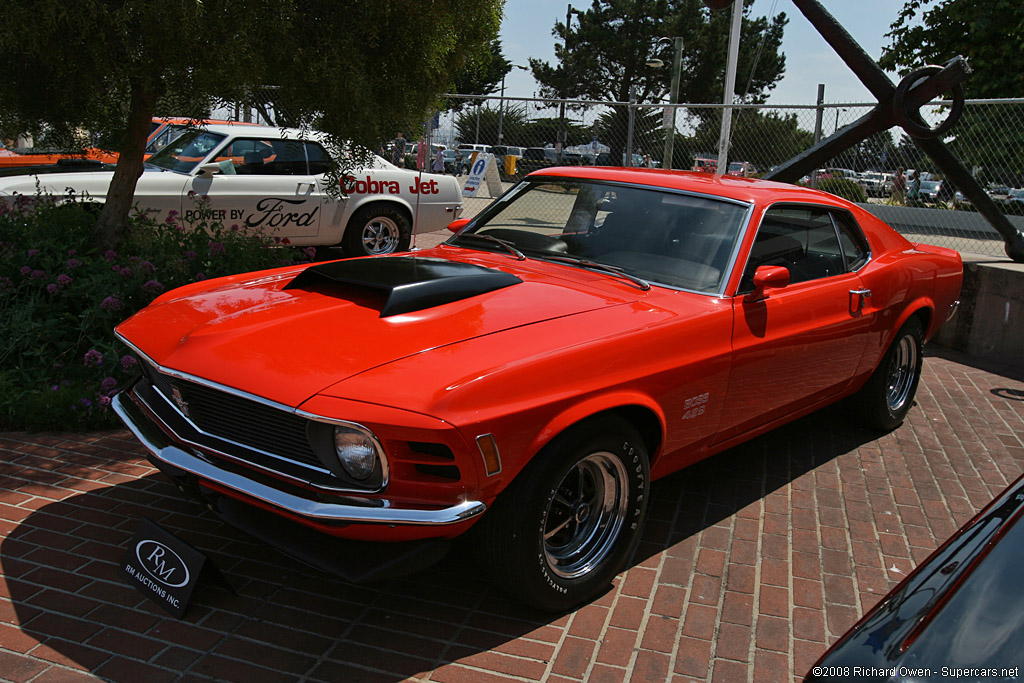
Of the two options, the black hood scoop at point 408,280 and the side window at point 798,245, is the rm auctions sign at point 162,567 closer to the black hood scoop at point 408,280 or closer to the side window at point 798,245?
the black hood scoop at point 408,280

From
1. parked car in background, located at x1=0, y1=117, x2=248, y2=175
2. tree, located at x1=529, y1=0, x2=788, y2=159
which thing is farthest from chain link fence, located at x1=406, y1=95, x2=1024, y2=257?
tree, located at x1=529, y1=0, x2=788, y2=159

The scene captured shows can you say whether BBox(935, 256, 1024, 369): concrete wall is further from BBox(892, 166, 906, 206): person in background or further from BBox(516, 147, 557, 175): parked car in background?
BBox(516, 147, 557, 175): parked car in background

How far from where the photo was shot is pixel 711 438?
368 cm

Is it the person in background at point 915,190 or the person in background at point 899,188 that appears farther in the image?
the person in background at point 899,188

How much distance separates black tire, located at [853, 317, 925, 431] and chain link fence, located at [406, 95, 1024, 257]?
427 cm

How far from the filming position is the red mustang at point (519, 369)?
8.45 feet

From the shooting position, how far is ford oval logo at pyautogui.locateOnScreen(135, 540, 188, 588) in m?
2.92

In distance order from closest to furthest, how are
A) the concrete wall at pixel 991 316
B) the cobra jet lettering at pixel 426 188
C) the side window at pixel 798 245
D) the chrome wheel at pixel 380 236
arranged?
the side window at pixel 798 245
the concrete wall at pixel 991 316
the chrome wheel at pixel 380 236
the cobra jet lettering at pixel 426 188

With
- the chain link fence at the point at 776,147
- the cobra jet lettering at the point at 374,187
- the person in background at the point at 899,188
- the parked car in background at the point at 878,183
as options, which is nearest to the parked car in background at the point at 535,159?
the chain link fence at the point at 776,147

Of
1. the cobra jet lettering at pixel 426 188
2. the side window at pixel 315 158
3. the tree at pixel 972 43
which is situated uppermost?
the tree at pixel 972 43

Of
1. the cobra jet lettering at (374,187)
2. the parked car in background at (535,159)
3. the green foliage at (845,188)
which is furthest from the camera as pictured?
the parked car in background at (535,159)

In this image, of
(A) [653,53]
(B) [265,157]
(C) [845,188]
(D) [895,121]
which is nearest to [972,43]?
(C) [845,188]

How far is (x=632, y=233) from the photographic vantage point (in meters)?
4.03

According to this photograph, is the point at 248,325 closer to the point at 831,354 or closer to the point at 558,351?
the point at 558,351
